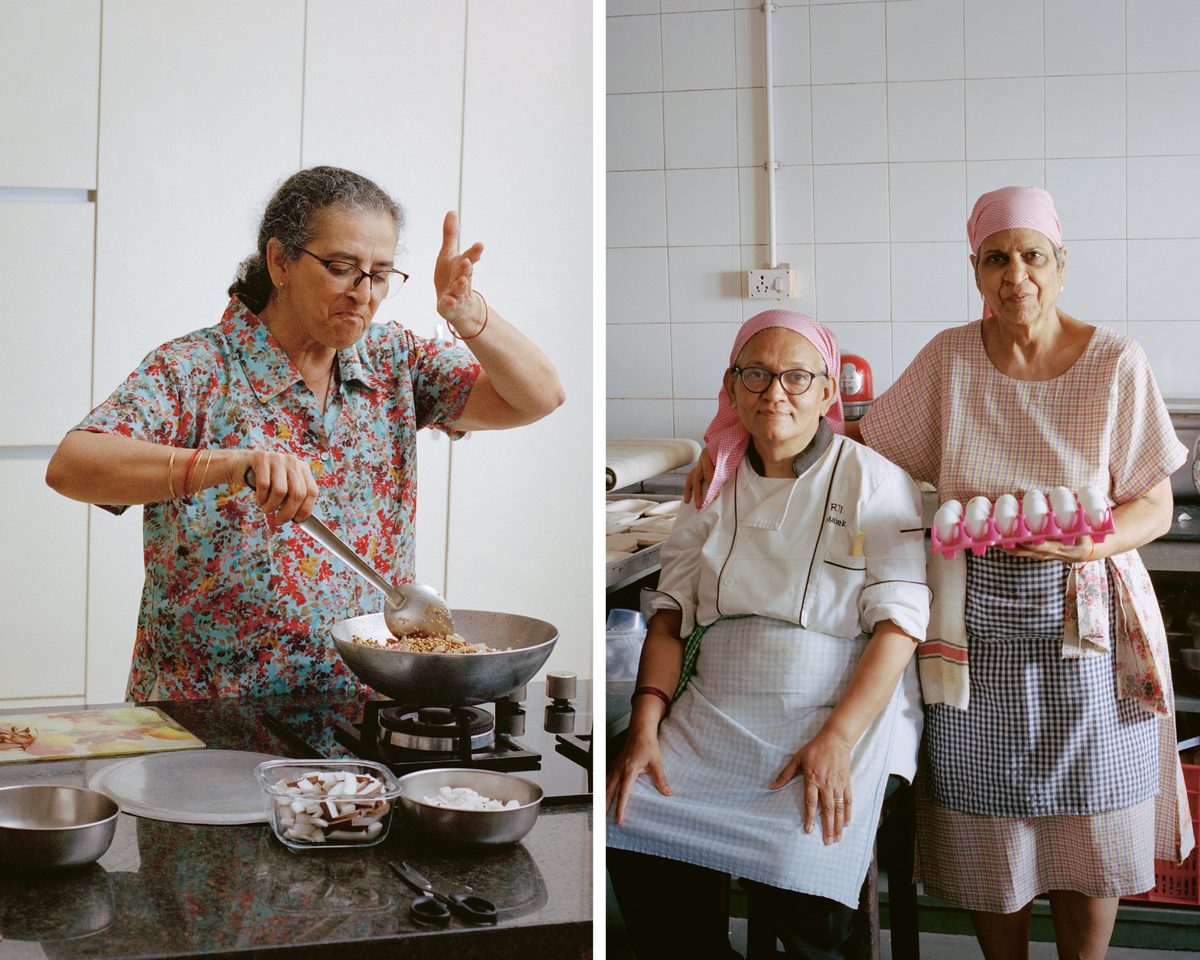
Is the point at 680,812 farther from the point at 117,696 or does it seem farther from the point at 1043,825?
the point at 117,696

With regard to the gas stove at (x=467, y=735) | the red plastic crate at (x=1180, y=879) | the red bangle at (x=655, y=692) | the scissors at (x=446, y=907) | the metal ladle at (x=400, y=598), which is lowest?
the red plastic crate at (x=1180, y=879)

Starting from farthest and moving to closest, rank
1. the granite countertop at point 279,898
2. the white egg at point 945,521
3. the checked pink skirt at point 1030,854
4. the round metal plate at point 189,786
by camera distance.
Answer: the checked pink skirt at point 1030,854 < the white egg at point 945,521 < the round metal plate at point 189,786 < the granite countertop at point 279,898

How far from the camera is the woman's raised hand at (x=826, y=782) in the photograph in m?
0.96

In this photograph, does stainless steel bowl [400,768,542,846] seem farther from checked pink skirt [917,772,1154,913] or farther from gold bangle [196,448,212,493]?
checked pink skirt [917,772,1154,913]

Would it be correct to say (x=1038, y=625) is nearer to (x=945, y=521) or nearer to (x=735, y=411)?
(x=945, y=521)

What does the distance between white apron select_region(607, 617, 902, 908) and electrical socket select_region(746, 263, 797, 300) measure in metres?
0.34

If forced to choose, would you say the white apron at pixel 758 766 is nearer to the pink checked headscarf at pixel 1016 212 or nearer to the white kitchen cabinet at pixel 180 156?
the pink checked headscarf at pixel 1016 212

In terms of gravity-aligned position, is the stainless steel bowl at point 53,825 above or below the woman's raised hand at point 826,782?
above

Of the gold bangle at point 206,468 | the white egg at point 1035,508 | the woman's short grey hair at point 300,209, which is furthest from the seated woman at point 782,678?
the gold bangle at point 206,468

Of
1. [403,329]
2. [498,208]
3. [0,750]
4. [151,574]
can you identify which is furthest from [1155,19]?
[0,750]

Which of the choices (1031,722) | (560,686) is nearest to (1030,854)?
(1031,722)

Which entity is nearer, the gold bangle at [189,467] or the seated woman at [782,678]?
the gold bangle at [189,467]

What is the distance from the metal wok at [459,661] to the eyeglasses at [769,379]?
0.36 m

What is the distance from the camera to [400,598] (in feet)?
2.50
